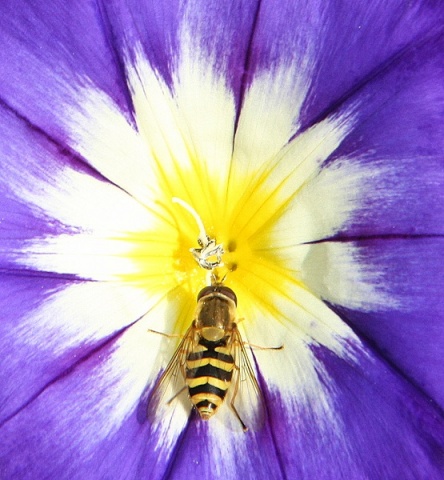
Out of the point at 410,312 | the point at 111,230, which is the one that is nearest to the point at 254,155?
the point at 111,230

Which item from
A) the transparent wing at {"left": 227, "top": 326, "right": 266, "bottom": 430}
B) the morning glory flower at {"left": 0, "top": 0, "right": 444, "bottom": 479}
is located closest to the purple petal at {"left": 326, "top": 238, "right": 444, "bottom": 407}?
the morning glory flower at {"left": 0, "top": 0, "right": 444, "bottom": 479}

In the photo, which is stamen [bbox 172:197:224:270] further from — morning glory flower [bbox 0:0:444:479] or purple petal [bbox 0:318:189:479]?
→ purple petal [bbox 0:318:189:479]

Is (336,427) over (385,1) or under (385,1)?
under

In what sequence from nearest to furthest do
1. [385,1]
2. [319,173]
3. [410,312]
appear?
1. [385,1]
2. [410,312]
3. [319,173]

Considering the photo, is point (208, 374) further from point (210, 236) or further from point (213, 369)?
point (210, 236)

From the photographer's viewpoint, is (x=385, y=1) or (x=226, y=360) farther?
(x=226, y=360)

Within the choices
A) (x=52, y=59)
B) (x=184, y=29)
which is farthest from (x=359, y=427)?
(x=52, y=59)

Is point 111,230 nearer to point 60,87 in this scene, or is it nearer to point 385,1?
point 60,87
